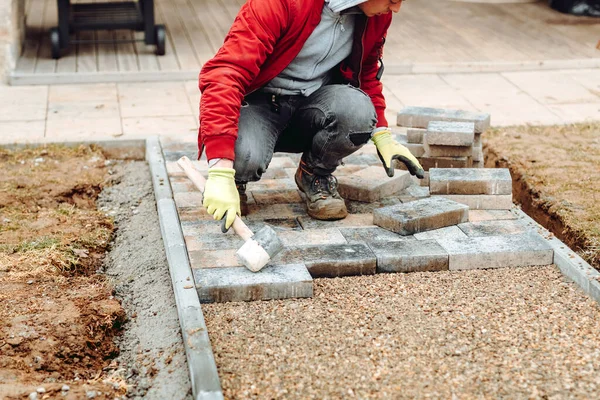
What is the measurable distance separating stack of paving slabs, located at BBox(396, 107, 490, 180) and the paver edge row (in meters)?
1.27

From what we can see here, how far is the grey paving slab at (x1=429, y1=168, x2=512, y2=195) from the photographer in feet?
12.3

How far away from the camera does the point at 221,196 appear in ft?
10.1

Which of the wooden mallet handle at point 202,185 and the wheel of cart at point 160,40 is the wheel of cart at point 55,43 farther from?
the wooden mallet handle at point 202,185

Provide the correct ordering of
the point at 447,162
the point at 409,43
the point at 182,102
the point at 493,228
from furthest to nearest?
the point at 409,43 → the point at 182,102 → the point at 447,162 → the point at 493,228

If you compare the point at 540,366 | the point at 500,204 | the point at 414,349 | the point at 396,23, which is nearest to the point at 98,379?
the point at 414,349

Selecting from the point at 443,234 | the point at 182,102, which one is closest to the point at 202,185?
the point at 443,234

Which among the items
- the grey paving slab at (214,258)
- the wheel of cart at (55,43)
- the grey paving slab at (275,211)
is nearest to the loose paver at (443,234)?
the grey paving slab at (275,211)

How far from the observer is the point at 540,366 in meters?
2.58

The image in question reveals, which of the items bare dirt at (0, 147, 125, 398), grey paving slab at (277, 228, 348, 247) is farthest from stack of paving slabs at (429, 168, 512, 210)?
bare dirt at (0, 147, 125, 398)

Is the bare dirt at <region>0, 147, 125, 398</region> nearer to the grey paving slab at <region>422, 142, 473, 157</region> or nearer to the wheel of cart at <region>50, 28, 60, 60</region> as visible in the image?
the grey paving slab at <region>422, 142, 473, 157</region>

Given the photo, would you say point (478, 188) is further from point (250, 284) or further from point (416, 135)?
point (250, 284)

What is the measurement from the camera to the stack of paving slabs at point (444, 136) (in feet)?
13.1

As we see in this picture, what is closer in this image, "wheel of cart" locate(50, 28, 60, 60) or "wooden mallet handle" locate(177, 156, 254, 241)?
"wooden mallet handle" locate(177, 156, 254, 241)

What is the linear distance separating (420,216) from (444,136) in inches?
26.9
